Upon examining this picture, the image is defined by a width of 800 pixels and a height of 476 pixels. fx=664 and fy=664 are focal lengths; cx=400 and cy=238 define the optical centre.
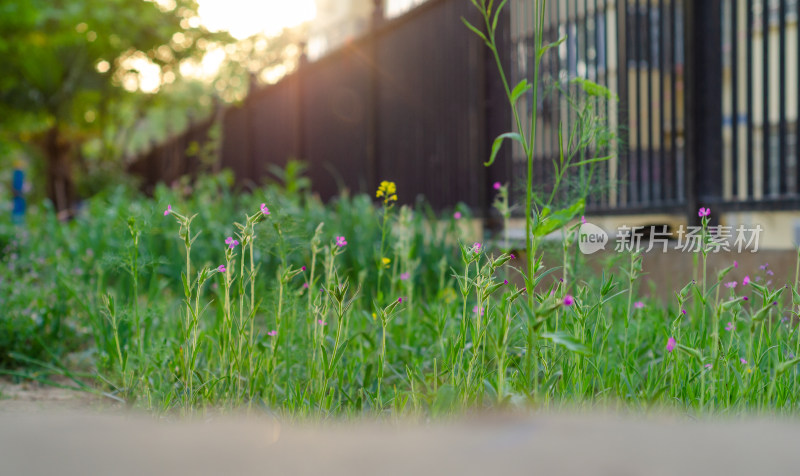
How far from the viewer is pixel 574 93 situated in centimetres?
427

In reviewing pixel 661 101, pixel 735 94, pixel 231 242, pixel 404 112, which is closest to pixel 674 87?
pixel 661 101

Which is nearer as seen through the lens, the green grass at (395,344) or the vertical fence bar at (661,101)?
the green grass at (395,344)

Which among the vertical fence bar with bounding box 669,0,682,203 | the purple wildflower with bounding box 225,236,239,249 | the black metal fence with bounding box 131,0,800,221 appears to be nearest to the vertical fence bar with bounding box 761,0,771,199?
the black metal fence with bounding box 131,0,800,221

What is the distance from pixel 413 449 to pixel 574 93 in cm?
394

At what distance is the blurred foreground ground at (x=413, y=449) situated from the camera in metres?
0.63

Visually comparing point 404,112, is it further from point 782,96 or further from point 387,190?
point 387,190

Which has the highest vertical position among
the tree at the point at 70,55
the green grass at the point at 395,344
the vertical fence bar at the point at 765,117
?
the tree at the point at 70,55

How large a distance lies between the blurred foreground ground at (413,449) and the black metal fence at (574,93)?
1655mm

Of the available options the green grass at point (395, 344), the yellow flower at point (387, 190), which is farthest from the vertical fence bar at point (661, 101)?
the yellow flower at point (387, 190)

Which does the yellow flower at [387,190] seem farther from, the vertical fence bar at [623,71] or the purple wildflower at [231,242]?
the vertical fence bar at [623,71]

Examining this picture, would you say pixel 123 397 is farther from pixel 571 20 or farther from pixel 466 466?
pixel 571 20

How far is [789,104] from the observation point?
737 cm

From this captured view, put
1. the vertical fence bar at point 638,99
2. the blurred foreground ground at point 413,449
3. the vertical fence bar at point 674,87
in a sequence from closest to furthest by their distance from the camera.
→ the blurred foreground ground at point 413,449 < the vertical fence bar at point 674,87 < the vertical fence bar at point 638,99

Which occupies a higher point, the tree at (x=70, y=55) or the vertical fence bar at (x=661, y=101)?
A: the tree at (x=70, y=55)
